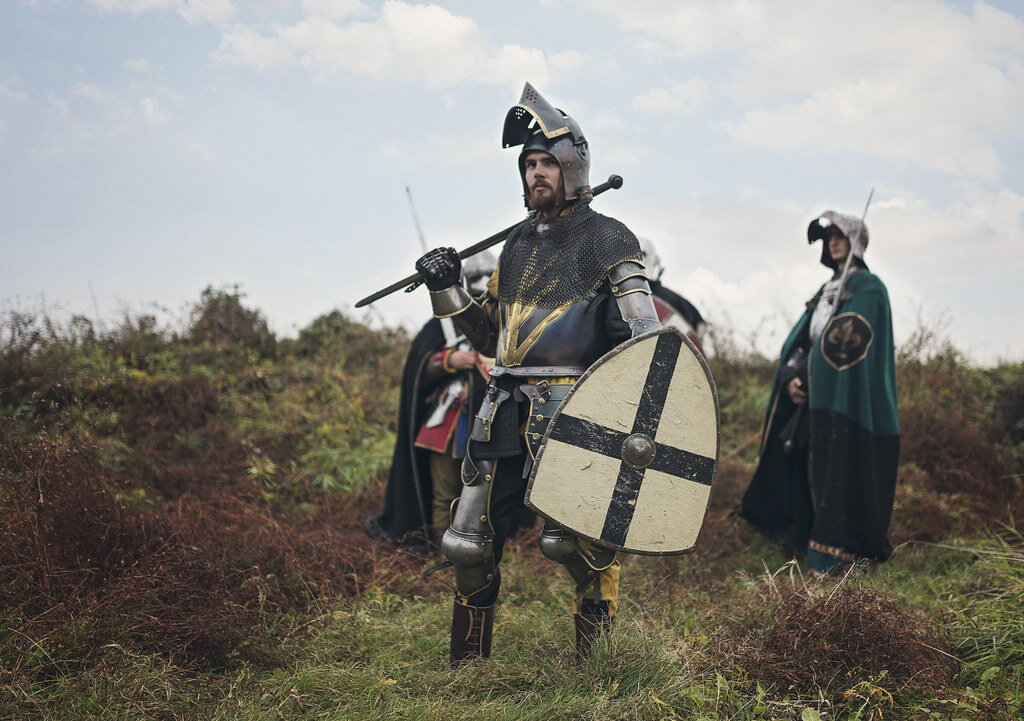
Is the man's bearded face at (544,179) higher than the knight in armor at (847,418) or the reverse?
higher

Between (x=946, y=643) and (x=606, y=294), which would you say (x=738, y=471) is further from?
(x=606, y=294)

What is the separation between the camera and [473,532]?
107 inches

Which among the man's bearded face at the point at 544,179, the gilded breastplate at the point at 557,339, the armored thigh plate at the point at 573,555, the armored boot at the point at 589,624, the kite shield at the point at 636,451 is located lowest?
the armored boot at the point at 589,624

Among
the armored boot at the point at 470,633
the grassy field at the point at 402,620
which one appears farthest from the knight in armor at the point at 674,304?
the armored boot at the point at 470,633

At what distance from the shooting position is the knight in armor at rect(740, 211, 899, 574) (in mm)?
4297

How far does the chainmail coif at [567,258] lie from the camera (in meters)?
2.72

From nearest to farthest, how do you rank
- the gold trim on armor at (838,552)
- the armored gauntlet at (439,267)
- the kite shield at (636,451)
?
the kite shield at (636,451), the armored gauntlet at (439,267), the gold trim on armor at (838,552)

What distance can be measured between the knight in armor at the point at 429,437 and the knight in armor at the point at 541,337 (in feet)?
6.02

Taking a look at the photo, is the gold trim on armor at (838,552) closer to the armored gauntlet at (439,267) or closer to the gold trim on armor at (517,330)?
the gold trim on armor at (517,330)

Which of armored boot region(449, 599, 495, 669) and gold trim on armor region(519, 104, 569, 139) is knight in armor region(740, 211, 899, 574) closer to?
armored boot region(449, 599, 495, 669)

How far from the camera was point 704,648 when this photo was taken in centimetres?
279

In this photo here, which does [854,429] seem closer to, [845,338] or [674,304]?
[845,338]

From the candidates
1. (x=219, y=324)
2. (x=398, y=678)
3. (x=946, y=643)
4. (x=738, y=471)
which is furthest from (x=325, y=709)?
(x=219, y=324)

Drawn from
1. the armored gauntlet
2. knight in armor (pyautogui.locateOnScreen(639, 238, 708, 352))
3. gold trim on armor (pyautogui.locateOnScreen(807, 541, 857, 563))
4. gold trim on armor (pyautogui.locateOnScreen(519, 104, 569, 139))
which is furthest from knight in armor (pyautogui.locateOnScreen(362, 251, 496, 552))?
gold trim on armor (pyautogui.locateOnScreen(807, 541, 857, 563))
